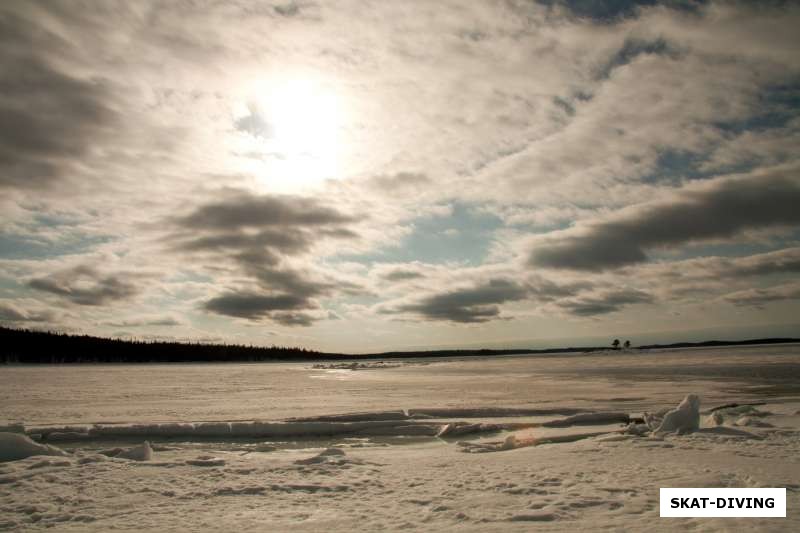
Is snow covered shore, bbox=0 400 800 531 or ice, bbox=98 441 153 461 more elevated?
snow covered shore, bbox=0 400 800 531

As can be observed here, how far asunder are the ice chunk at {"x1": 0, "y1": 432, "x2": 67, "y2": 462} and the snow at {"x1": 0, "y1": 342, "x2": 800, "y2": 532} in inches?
1.3

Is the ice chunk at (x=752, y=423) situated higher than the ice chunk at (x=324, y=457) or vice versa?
the ice chunk at (x=752, y=423)

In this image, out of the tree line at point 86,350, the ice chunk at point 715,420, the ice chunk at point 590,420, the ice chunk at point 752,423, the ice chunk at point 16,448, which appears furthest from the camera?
the tree line at point 86,350

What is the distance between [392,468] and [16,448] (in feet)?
23.0

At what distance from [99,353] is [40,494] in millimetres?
139395

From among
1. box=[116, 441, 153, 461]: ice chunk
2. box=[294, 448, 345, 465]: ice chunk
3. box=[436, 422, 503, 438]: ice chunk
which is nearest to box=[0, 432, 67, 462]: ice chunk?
box=[116, 441, 153, 461]: ice chunk

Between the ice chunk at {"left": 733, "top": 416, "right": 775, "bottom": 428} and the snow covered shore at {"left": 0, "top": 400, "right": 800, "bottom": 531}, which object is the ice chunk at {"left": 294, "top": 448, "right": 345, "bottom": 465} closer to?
the snow covered shore at {"left": 0, "top": 400, "right": 800, "bottom": 531}

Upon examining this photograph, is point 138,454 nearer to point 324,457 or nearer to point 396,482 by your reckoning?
point 324,457

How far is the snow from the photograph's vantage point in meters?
6.02

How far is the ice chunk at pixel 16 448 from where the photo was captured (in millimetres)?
9266

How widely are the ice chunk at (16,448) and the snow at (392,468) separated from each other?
0.11 feet

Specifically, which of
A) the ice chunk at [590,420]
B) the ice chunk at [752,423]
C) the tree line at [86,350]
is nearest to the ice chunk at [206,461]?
the ice chunk at [590,420]

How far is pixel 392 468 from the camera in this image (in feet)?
28.0

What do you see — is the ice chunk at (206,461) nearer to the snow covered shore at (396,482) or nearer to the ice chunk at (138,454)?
the snow covered shore at (396,482)
